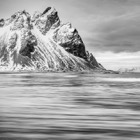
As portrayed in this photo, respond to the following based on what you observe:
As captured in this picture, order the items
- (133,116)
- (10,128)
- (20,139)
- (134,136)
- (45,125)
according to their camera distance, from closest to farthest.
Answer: (20,139) → (134,136) → (10,128) → (45,125) → (133,116)

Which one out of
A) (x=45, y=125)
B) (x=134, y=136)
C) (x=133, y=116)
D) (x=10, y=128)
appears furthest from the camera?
(x=133, y=116)

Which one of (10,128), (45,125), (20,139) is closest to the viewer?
(20,139)

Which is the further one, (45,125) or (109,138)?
(45,125)

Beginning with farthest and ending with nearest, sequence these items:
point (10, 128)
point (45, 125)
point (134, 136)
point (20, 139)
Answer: point (45, 125) < point (10, 128) < point (134, 136) < point (20, 139)

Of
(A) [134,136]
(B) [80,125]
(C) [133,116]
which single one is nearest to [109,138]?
(A) [134,136]

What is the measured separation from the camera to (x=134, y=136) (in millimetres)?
9594

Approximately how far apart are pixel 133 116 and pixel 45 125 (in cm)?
512

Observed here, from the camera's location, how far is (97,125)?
11.7m

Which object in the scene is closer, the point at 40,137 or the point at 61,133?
the point at 40,137

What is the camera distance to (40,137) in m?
9.27

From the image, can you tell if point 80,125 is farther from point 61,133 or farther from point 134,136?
point 134,136

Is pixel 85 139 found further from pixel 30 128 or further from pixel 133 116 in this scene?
pixel 133 116

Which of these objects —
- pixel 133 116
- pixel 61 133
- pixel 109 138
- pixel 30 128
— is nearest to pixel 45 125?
pixel 30 128

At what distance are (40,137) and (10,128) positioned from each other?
1973 mm
